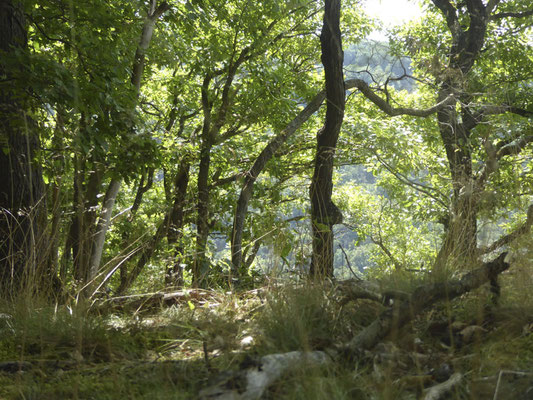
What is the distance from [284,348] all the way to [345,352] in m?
0.25

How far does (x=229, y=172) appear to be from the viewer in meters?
14.3

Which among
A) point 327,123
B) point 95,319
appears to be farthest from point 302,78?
point 95,319

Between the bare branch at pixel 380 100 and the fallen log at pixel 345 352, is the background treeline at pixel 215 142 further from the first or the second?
the fallen log at pixel 345 352

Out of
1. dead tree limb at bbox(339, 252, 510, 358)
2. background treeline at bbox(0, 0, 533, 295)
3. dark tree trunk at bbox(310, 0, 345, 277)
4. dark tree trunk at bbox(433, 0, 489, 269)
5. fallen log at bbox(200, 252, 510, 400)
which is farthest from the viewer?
dark tree trunk at bbox(310, 0, 345, 277)

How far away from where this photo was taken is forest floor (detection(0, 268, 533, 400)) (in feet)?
5.40

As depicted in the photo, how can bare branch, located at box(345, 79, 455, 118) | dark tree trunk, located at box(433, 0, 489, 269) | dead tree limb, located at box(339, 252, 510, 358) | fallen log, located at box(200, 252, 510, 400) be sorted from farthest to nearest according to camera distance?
bare branch, located at box(345, 79, 455, 118) < dark tree trunk, located at box(433, 0, 489, 269) < dead tree limb, located at box(339, 252, 510, 358) < fallen log, located at box(200, 252, 510, 400)

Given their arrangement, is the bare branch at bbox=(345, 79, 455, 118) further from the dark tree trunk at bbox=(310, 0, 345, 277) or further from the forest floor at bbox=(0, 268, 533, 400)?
the forest floor at bbox=(0, 268, 533, 400)

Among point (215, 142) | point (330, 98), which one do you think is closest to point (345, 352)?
point (330, 98)

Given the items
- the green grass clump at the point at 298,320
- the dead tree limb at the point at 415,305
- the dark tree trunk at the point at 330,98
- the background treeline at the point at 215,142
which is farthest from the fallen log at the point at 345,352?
the dark tree trunk at the point at 330,98

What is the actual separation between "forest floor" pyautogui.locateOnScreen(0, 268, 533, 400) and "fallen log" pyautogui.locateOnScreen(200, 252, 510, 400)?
3cm

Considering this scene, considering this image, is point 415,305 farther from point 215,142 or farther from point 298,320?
point 215,142

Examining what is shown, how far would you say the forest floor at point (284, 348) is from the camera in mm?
1646

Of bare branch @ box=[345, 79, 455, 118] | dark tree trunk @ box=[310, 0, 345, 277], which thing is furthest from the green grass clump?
bare branch @ box=[345, 79, 455, 118]

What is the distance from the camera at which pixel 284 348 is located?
78.1 inches
